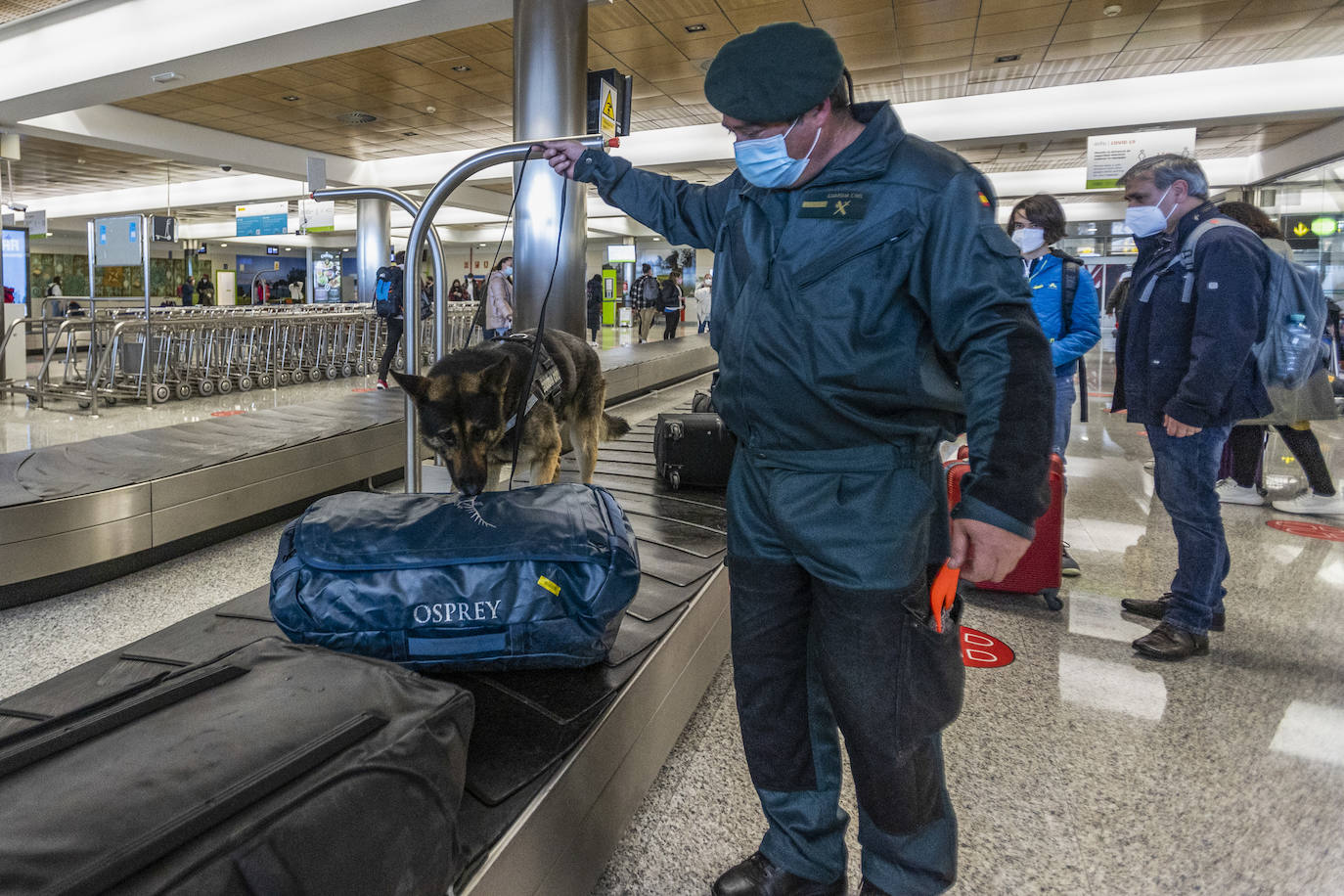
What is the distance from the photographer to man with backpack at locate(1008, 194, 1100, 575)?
372 cm

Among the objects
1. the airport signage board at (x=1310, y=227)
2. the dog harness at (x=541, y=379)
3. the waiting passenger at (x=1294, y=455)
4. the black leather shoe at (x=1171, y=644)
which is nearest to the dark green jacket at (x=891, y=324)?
the dog harness at (x=541, y=379)

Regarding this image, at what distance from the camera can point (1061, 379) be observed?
12.5ft

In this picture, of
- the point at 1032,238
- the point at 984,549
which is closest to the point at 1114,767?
the point at 984,549

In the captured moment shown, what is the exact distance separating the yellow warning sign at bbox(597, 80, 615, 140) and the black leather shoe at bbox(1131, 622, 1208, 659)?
14.3ft

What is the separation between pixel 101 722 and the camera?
3.63 ft

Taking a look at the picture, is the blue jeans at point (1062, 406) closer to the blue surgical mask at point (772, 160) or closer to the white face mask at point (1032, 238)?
the white face mask at point (1032, 238)

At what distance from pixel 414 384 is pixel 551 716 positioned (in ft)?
4.76

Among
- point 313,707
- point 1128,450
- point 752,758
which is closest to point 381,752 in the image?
point 313,707

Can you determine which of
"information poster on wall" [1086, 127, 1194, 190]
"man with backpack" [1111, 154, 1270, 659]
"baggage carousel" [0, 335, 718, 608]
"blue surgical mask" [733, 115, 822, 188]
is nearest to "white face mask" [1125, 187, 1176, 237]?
"man with backpack" [1111, 154, 1270, 659]

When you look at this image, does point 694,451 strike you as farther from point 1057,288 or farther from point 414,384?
point 1057,288

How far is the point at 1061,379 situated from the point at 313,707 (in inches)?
141

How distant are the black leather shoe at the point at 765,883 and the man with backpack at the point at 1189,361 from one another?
2.02m

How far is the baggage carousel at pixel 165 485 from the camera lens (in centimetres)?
341

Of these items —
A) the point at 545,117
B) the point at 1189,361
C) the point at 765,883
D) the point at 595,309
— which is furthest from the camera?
the point at 595,309
